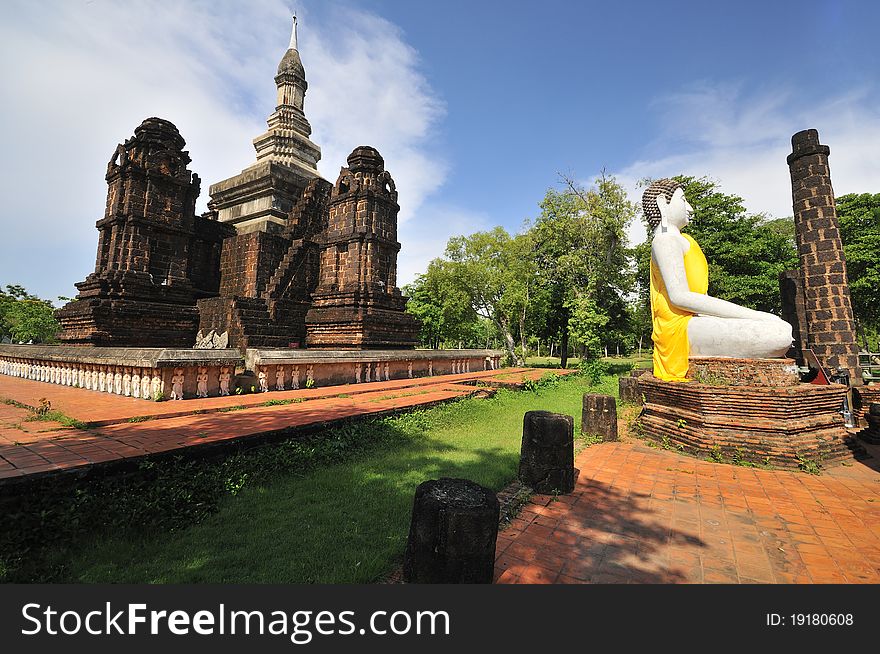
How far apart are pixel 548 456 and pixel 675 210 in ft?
18.8

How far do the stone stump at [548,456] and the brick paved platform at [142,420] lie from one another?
2435 mm

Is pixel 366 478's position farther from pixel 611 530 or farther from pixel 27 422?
pixel 27 422

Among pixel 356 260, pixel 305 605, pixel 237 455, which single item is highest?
pixel 356 260

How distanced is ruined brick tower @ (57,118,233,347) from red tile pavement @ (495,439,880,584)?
35.3ft

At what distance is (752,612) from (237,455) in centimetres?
399

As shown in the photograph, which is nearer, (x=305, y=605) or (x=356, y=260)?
(x=305, y=605)

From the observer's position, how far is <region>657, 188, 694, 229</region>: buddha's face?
7.16m

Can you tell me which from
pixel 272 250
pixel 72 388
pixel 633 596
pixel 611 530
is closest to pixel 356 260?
pixel 272 250

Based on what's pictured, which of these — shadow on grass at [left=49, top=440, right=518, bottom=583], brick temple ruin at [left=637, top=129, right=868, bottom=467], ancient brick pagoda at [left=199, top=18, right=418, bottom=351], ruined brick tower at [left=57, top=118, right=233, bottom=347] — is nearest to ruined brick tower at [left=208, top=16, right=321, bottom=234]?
ancient brick pagoda at [left=199, top=18, right=418, bottom=351]

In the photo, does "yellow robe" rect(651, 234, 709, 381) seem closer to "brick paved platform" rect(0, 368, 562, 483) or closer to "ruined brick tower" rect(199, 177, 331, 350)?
"brick paved platform" rect(0, 368, 562, 483)

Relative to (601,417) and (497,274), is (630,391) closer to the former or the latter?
(601,417)

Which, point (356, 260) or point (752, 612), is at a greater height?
point (356, 260)

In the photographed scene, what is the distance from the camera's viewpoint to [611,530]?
306 centimetres

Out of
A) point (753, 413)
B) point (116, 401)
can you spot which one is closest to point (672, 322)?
point (753, 413)
